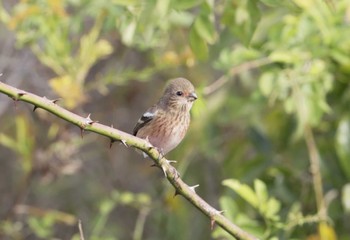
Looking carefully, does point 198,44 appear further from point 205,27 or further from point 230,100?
point 230,100

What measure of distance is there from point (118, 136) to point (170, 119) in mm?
2118

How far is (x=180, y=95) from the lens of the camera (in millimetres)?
5309

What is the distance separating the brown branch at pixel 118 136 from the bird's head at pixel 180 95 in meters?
1.60

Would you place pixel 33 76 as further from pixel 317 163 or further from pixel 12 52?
pixel 317 163

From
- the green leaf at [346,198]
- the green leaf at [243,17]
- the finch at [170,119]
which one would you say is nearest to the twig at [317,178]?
the green leaf at [346,198]

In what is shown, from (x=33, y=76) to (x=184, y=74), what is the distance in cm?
140

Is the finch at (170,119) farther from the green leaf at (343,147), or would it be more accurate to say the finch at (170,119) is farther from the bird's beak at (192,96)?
the green leaf at (343,147)

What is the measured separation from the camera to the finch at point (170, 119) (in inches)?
205

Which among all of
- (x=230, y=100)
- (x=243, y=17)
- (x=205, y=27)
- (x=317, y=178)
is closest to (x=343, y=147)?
(x=317, y=178)

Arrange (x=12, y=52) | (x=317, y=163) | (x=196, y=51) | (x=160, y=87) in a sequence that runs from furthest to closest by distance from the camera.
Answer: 1. (x=160, y=87)
2. (x=12, y=52)
3. (x=317, y=163)
4. (x=196, y=51)

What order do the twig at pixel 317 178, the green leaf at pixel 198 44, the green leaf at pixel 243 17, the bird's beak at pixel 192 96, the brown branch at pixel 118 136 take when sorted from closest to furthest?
the brown branch at pixel 118 136 → the green leaf at pixel 243 17 → the green leaf at pixel 198 44 → the bird's beak at pixel 192 96 → the twig at pixel 317 178

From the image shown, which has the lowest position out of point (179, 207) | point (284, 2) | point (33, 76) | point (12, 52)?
point (284, 2)

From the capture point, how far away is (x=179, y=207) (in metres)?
7.18

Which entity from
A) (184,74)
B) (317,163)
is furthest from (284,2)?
(184,74)
